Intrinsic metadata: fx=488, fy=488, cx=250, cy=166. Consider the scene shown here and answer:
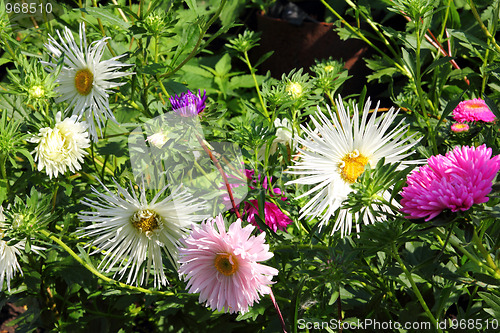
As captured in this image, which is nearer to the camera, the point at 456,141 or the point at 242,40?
the point at 456,141

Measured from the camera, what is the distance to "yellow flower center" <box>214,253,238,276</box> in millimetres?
700

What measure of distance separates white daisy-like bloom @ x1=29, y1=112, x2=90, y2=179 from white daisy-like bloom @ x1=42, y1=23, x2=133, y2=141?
23mm

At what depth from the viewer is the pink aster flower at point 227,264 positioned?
0.65 meters

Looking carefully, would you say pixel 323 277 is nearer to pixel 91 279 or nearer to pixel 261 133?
pixel 261 133

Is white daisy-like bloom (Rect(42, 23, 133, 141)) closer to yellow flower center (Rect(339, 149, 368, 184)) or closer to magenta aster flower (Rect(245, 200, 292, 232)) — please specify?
magenta aster flower (Rect(245, 200, 292, 232))

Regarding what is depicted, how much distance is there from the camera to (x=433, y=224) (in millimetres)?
543

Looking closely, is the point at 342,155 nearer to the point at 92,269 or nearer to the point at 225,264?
the point at 225,264

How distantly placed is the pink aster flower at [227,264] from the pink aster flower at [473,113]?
0.53 metres

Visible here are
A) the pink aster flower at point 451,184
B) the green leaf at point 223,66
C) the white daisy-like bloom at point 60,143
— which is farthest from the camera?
the green leaf at point 223,66

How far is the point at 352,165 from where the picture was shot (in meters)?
0.71

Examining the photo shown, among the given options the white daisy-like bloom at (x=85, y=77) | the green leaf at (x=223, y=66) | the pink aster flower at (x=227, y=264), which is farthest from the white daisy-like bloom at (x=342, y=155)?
the green leaf at (x=223, y=66)

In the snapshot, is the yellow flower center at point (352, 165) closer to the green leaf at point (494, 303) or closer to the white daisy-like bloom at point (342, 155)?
the white daisy-like bloom at point (342, 155)

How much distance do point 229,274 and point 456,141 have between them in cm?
55

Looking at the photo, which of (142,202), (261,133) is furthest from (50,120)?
(261,133)
